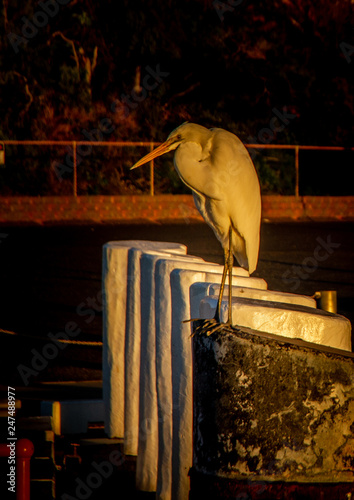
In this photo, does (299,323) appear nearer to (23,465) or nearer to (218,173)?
(218,173)

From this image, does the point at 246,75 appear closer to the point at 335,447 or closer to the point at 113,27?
the point at 113,27

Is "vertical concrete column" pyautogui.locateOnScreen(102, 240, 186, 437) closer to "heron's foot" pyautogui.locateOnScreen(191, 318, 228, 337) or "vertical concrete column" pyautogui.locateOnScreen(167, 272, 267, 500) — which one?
"vertical concrete column" pyautogui.locateOnScreen(167, 272, 267, 500)

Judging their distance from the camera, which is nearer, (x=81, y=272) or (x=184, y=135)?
(x=184, y=135)

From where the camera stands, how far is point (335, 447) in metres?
4.07

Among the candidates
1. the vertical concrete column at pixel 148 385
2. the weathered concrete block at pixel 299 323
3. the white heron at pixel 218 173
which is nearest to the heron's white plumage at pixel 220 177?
the white heron at pixel 218 173

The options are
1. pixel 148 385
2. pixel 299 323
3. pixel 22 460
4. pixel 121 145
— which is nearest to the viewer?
pixel 22 460

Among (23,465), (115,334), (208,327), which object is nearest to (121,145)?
(115,334)

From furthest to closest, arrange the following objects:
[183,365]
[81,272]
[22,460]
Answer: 1. [81,272]
2. [183,365]
3. [22,460]

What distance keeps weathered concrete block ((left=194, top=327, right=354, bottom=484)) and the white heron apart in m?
1.01

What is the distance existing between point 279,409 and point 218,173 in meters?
1.72

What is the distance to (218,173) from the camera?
5289 mm

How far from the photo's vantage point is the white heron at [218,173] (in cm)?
521

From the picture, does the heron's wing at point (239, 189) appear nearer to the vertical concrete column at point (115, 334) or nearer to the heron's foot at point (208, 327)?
the heron's foot at point (208, 327)

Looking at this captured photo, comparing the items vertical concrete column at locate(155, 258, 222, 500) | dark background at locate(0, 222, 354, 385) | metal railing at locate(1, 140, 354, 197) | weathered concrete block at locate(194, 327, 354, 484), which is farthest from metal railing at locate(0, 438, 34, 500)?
metal railing at locate(1, 140, 354, 197)
